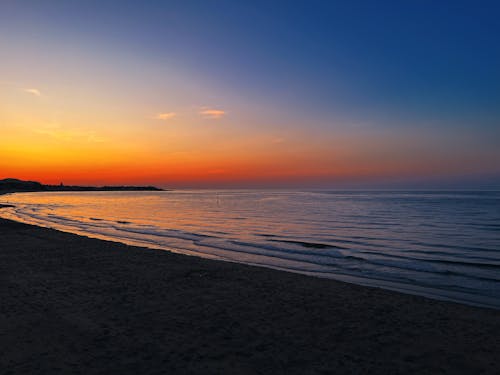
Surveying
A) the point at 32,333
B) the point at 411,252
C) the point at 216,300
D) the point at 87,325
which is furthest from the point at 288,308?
the point at 411,252

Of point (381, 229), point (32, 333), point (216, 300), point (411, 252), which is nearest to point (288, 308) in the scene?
point (216, 300)

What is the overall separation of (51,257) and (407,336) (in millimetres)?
14125

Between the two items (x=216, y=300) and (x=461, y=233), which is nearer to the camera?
(x=216, y=300)

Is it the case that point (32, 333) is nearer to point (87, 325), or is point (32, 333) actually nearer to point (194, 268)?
point (87, 325)

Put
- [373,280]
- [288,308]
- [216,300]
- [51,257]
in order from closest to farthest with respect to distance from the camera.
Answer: [288,308] < [216,300] < [373,280] < [51,257]


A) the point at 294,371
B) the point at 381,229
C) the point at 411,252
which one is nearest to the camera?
the point at 294,371

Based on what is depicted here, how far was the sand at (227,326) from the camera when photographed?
5488 millimetres

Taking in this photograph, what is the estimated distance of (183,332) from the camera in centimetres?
674

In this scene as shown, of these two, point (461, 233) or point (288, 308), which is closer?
point (288, 308)

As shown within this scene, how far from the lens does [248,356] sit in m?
5.74

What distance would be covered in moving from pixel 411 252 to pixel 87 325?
597 inches

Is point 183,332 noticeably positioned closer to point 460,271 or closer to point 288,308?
point 288,308

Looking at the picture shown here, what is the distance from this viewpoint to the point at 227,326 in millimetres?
7074

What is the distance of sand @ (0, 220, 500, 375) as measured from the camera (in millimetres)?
5488
